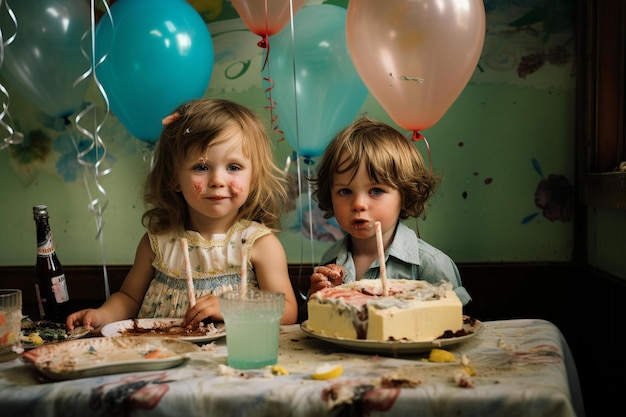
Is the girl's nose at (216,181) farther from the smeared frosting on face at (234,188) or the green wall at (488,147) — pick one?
the green wall at (488,147)

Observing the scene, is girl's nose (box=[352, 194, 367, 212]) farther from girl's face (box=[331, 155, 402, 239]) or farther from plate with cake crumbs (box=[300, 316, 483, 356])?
plate with cake crumbs (box=[300, 316, 483, 356])

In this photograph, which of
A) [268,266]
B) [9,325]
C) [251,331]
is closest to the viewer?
[251,331]

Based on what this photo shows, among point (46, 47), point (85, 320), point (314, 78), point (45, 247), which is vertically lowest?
point (85, 320)

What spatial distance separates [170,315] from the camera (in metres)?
1.65

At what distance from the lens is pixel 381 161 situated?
164 cm

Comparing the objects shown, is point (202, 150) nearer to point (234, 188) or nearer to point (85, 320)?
point (234, 188)

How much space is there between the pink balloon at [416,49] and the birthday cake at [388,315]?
1.90ft

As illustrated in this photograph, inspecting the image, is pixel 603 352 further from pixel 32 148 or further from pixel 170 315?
pixel 32 148

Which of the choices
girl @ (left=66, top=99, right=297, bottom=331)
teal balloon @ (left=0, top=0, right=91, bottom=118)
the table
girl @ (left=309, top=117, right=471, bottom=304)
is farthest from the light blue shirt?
teal balloon @ (left=0, top=0, right=91, bottom=118)

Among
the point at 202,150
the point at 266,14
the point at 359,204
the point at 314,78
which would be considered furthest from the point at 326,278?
the point at 266,14

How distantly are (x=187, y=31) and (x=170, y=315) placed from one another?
800mm

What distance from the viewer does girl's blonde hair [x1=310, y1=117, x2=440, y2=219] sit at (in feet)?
5.39

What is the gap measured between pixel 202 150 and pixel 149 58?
368mm

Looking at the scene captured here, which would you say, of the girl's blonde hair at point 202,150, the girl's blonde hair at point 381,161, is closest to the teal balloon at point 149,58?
the girl's blonde hair at point 202,150
